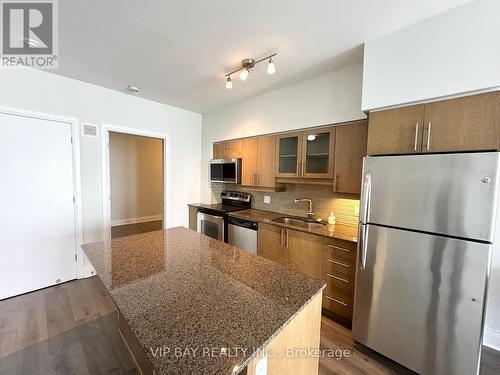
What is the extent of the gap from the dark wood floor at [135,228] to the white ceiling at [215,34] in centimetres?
349

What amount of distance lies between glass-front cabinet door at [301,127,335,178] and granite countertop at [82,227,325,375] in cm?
141

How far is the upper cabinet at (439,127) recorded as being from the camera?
1.30 meters

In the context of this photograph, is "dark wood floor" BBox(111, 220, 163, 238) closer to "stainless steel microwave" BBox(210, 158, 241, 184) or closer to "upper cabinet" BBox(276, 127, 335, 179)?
"stainless steel microwave" BBox(210, 158, 241, 184)

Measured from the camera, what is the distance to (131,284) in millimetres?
1080

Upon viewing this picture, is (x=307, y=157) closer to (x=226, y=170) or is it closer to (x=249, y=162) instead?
(x=249, y=162)

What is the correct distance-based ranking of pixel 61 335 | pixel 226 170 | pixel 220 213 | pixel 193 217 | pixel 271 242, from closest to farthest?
pixel 61 335, pixel 271 242, pixel 220 213, pixel 226 170, pixel 193 217

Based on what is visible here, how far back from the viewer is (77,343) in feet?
5.94

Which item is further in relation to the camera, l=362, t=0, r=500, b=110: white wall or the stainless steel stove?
the stainless steel stove

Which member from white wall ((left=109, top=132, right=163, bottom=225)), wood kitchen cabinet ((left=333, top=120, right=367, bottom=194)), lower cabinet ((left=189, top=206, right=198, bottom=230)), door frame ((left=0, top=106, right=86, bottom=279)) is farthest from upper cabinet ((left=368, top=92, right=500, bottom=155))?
white wall ((left=109, top=132, right=163, bottom=225))

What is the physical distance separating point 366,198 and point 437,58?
1.08 m

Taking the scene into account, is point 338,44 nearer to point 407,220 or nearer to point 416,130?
point 416,130

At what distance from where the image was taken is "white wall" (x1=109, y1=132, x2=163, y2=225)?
566 cm

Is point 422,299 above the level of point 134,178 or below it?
below

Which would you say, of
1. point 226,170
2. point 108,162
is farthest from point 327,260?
point 108,162
